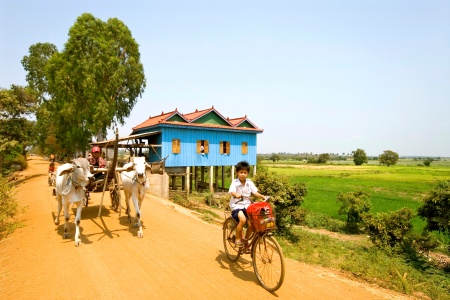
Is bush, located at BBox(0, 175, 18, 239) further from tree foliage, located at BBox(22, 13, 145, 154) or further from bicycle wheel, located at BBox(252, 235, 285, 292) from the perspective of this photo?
tree foliage, located at BBox(22, 13, 145, 154)

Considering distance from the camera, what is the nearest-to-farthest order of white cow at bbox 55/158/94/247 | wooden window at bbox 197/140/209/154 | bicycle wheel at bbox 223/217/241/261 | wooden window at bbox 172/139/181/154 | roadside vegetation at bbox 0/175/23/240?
1. bicycle wheel at bbox 223/217/241/261
2. white cow at bbox 55/158/94/247
3. roadside vegetation at bbox 0/175/23/240
4. wooden window at bbox 172/139/181/154
5. wooden window at bbox 197/140/209/154

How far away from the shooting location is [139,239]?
286 inches

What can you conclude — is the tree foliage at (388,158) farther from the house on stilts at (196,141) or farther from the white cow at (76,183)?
the white cow at (76,183)

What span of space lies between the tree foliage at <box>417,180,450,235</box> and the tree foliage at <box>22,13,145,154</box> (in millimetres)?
23642

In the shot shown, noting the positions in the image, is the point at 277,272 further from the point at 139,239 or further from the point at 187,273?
the point at 139,239

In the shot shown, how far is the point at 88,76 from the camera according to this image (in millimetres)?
22891

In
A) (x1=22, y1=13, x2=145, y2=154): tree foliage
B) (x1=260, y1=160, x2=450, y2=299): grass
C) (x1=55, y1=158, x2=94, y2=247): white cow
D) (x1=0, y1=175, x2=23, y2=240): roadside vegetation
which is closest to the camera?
(x1=55, y1=158, x2=94, y2=247): white cow

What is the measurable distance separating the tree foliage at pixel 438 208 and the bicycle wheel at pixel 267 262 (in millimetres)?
12078

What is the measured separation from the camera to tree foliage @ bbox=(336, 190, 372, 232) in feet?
61.9

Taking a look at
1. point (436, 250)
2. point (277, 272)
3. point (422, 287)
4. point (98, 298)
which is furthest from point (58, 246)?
point (436, 250)

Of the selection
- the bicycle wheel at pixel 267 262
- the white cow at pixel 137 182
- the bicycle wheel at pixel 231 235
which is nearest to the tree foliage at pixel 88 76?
the white cow at pixel 137 182

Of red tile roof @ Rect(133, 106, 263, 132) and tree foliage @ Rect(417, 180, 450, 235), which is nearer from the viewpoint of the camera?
tree foliage @ Rect(417, 180, 450, 235)

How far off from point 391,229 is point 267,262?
12.4 meters

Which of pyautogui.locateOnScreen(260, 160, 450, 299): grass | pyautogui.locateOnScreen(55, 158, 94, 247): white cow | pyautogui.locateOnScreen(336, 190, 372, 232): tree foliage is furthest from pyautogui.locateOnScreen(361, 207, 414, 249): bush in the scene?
pyautogui.locateOnScreen(55, 158, 94, 247): white cow
